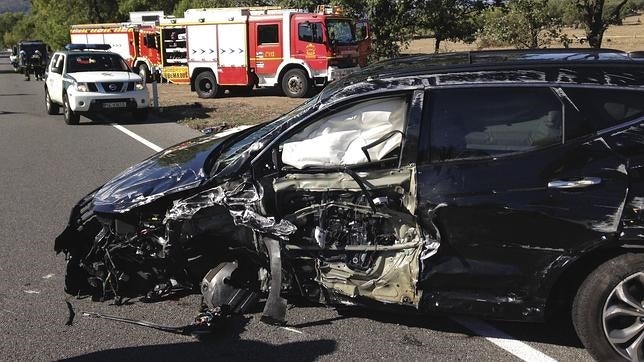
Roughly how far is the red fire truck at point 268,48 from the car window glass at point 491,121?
50.8 ft

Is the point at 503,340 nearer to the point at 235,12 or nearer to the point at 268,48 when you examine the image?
the point at 268,48

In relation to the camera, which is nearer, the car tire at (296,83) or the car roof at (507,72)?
the car roof at (507,72)

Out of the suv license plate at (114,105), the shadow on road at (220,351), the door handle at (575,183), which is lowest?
the shadow on road at (220,351)

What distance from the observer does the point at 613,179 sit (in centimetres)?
327

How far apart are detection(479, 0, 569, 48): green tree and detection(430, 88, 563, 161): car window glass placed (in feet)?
36.9

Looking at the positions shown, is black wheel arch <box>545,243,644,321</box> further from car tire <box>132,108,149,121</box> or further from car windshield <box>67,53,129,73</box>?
car windshield <box>67,53,129,73</box>

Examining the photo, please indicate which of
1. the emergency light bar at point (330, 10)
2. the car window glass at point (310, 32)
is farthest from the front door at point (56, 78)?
the emergency light bar at point (330, 10)

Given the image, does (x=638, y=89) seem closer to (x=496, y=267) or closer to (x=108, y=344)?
(x=496, y=267)

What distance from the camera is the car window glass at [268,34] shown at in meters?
20.6

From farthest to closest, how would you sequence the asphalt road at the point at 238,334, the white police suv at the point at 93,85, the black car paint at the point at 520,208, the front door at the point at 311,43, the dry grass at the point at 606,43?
the dry grass at the point at 606,43 < the front door at the point at 311,43 < the white police suv at the point at 93,85 < the asphalt road at the point at 238,334 < the black car paint at the point at 520,208

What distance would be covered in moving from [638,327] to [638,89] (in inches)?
50.0

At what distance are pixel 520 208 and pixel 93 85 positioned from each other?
42.0ft

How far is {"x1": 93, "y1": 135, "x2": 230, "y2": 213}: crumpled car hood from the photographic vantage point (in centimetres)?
414

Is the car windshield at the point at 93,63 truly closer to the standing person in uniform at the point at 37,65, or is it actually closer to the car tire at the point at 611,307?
the car tire at the point at 611,307
